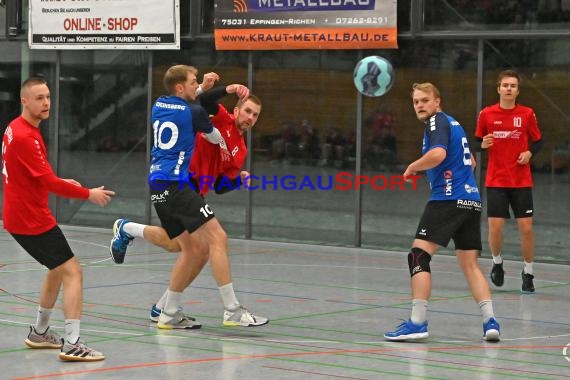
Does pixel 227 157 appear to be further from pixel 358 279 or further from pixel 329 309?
pixel 358 279

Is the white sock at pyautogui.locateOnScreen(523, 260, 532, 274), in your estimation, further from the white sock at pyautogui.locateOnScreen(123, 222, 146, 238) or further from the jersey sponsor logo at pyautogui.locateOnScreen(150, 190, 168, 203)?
the jersey sponsor logo at pyautogui.locateOnScreen(150, 190, 168, 203)

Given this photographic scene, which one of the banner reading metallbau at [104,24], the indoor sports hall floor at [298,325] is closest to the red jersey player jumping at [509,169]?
the indoor sports hall floor at [298,325]

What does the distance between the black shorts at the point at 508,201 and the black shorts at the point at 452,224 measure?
3.48m

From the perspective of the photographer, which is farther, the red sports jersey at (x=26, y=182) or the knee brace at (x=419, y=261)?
the knee brace at (x=419, y=261)

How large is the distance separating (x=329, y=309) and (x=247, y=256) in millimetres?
5168

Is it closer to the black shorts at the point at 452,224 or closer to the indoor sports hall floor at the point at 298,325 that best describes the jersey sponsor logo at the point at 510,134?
the indoor sports hall floor at the point at 298,325

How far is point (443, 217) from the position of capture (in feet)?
32.9

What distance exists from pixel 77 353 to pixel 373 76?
8863mm

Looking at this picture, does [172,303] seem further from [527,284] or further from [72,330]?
[527,284]

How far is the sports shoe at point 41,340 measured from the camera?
930 centimetres

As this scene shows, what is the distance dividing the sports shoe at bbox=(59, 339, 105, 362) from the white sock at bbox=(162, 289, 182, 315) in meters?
1.64

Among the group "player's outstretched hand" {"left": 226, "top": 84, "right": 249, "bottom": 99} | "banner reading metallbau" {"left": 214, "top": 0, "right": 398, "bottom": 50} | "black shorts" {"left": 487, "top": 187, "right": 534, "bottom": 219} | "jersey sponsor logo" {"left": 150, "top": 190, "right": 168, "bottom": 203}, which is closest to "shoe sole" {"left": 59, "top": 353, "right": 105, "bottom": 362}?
"jersey sponsor logo" {"left": 150, "top": 190, "right": 168, "bottom": 203}

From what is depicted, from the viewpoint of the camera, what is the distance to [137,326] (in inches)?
412

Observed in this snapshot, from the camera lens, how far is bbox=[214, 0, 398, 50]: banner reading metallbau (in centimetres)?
1788
